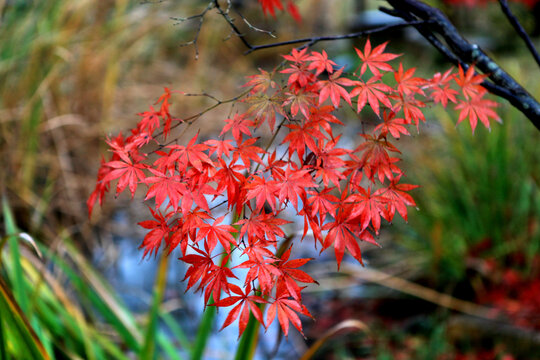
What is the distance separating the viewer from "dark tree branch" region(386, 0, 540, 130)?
0.77 m

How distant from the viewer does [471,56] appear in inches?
31.2

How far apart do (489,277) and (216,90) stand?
2537 millimetres

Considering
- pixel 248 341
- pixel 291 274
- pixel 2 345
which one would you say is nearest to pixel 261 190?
pixel 291 274

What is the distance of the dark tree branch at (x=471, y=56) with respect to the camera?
77 centimetres

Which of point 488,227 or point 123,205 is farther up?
point 488,227

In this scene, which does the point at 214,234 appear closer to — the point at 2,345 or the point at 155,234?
the point at 155,234

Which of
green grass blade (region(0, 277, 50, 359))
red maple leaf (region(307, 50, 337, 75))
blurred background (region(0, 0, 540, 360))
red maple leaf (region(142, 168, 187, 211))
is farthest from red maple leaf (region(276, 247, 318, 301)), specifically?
blurred background (region(0, 0, 540, 360))

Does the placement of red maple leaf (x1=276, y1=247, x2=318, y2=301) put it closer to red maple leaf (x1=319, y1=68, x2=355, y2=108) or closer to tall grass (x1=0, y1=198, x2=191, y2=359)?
red maple leaf (x1=319, y1=68, x2=355, y2=108)

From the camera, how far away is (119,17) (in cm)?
248

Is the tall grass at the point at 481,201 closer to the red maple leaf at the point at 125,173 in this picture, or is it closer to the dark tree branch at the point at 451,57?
the dark tree branch at the point at 451,57

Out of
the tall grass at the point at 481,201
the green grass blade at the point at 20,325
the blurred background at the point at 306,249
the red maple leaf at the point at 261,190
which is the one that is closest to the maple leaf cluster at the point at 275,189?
the red maple leaf at the point at 261,190

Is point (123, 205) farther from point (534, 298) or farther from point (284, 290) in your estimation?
point (284, 290)

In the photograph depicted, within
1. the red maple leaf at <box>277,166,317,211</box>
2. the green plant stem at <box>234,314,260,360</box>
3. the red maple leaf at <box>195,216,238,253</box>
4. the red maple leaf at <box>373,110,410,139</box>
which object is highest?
the red maple leaf at <box>373,110,410,139</box>

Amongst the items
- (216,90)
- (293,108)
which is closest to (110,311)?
(293,108)
